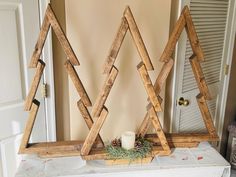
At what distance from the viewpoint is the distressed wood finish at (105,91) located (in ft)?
3.82

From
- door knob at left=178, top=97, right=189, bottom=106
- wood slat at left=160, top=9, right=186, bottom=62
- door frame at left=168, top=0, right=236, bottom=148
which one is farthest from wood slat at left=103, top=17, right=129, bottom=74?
door knob at left=178, top=97, right=189, bottom=106

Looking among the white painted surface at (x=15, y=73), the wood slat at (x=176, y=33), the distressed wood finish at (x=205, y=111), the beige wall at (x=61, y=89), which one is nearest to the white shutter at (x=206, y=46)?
the distressed wood finish at (x=205, y=111)

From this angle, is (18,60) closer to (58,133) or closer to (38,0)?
(38,0)

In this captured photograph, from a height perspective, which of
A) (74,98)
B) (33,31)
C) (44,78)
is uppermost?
(33,31)

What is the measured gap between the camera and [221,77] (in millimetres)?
2096

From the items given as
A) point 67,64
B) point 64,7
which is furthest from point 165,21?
point 67,64

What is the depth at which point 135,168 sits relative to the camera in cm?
125

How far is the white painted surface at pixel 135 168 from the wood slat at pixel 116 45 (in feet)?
1.64

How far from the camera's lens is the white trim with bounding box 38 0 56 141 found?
1381 mm

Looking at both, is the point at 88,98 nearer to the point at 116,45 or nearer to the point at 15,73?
the point at 116,45

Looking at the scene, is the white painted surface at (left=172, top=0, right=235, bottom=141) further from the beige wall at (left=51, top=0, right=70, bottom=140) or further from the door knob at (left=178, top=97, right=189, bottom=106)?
the beige wall at (left=51, top=0, right=70, bottom=140)

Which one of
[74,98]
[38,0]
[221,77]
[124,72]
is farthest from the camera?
[221,77]

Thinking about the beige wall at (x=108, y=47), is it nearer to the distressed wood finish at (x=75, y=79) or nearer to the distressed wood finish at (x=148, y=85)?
the distressed wood finish at (x=75, y=79)

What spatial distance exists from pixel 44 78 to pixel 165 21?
85 centimetres
